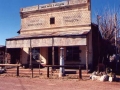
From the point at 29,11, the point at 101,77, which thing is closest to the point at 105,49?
the point at 29,11

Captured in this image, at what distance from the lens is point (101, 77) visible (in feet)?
Answer: 39.4

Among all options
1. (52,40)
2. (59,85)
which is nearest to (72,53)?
(52,40)

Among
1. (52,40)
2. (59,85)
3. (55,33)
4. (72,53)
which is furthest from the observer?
(55,33)

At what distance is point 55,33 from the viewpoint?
723 inches

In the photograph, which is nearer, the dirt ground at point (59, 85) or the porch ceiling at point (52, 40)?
the dirt ground at point (59, 85)

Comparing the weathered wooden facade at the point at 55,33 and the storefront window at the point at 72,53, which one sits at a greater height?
the weathered wooden facade at the point at 55,33

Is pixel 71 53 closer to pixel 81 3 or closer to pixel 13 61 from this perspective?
pixel 81 3

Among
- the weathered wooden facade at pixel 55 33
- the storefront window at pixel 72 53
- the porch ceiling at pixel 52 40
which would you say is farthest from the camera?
the storefront window at pixel 72 53

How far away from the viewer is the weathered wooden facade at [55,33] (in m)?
16.6

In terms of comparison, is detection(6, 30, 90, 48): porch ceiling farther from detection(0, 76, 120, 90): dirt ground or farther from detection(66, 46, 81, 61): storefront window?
detection(0, 76, 120, 90): dirt ground

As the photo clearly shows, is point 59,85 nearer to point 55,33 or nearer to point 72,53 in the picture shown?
point 72,53

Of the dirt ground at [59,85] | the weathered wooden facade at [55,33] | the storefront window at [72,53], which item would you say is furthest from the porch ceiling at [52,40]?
the dirt ground at [59,85]

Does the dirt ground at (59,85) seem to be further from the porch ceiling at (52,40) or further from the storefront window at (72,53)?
the storefront window at (72,53)

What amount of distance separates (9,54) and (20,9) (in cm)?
551
